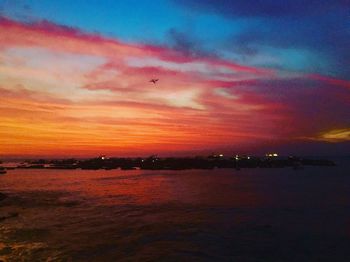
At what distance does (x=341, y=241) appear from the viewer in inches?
822

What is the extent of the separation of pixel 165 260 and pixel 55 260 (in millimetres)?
5100

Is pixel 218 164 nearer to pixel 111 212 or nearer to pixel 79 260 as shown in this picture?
pixel 111 212

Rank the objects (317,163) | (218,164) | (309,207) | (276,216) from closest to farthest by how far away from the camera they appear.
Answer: (276,216) → (309,207) → (218,164) → (317,163)

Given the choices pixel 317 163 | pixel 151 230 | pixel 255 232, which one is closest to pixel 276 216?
pixel 255 232

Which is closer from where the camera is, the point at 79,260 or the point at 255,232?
the point at 79,260

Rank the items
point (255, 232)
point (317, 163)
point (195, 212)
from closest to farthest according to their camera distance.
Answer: point (255, 232) → point (195, 212) → point (317, 163)

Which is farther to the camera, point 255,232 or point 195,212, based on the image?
point 195,212

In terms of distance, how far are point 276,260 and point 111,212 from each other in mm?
17432

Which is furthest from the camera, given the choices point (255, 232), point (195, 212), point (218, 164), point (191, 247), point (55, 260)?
point (218, 164)

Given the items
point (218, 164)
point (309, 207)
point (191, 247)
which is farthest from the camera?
point (218, 164)

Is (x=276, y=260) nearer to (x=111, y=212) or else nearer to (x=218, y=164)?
(x=111, y=212)

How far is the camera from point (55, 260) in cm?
1702

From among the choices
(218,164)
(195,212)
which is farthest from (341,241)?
(218,164)

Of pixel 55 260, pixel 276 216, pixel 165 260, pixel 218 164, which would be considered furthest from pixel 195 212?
pixel 218 164
